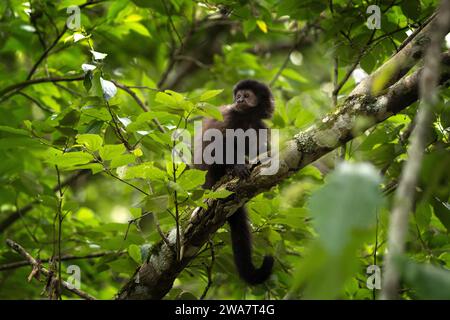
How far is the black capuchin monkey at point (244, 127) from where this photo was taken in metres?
4.89

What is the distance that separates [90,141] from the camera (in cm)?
349

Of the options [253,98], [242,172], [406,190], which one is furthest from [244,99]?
[406,190]

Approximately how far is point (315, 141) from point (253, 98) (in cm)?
299

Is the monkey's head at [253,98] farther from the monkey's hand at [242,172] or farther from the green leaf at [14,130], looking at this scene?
the green leaf at [14,130]

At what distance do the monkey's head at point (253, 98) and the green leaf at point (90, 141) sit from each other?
3127 millimetres

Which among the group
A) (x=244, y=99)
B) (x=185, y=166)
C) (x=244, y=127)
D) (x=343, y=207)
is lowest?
(x=343, y=207)

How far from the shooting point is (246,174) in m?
3.96

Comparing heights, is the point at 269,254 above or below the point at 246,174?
below

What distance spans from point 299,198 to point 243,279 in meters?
0.92

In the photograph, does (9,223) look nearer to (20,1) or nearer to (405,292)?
(20,1)

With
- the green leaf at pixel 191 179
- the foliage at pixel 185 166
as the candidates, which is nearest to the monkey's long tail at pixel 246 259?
the foliage at pixel 185 166

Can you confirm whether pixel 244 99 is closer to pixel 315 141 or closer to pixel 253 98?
pixel 253 98

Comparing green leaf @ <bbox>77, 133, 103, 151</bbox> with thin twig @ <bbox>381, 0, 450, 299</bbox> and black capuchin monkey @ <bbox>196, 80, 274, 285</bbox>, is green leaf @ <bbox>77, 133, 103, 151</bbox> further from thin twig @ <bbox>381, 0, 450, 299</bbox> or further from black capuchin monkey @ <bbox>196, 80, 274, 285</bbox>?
thin twig @ <bbox>381, 0, 450, 299</bbox>

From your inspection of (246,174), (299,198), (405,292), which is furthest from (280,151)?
(405,292)
